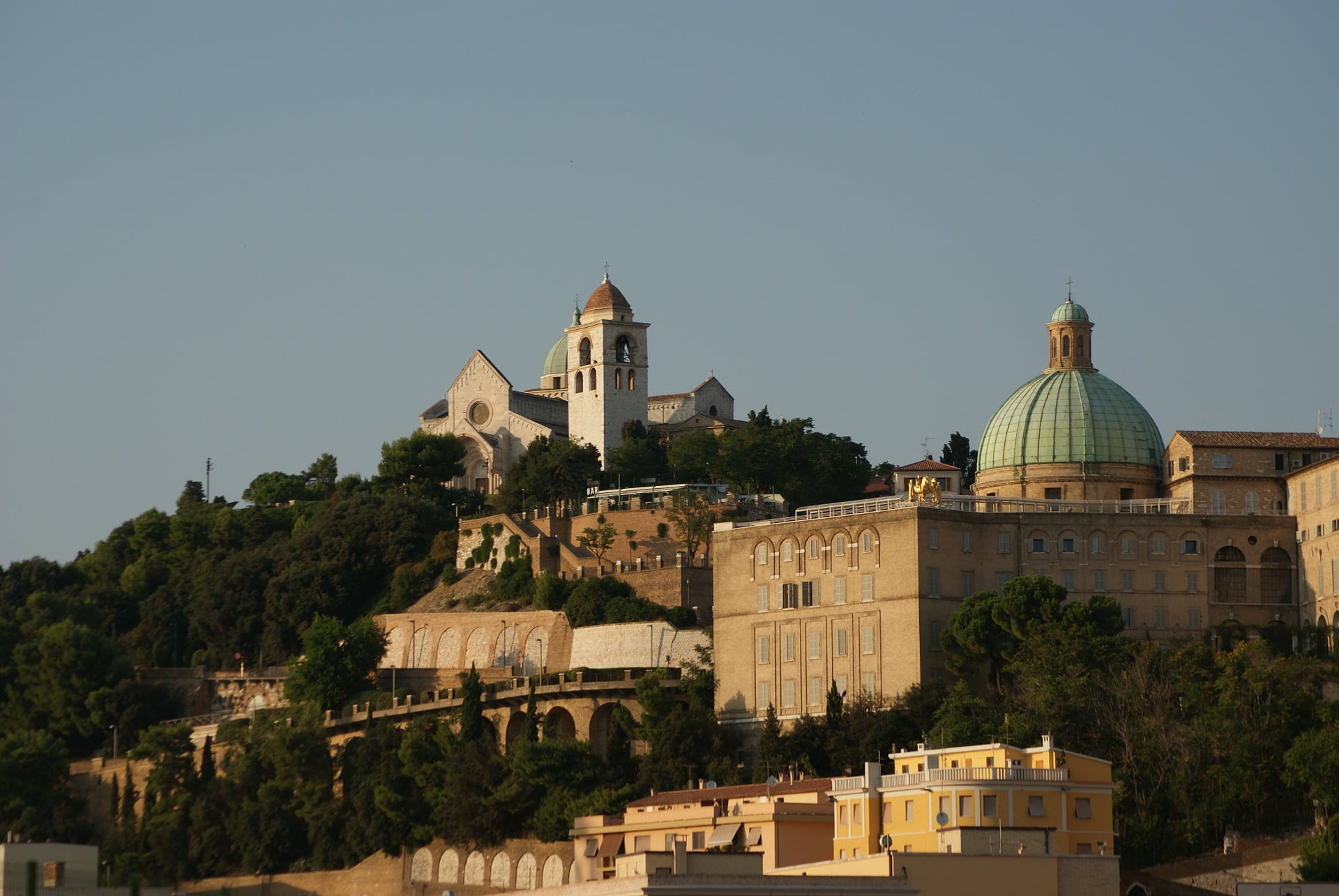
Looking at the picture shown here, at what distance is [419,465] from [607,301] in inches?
473

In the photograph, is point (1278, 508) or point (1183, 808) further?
point (1278, 508)

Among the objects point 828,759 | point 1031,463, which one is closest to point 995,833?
point 828,759

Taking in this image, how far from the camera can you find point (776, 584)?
8856 cm

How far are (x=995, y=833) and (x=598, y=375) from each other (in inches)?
2497

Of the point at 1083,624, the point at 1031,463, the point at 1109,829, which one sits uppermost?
the point at 1031,463

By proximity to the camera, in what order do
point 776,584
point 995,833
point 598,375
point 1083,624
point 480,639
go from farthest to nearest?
point 598,375 < point 480,639 < point 776,584 < point 1083,624 < point 995,833

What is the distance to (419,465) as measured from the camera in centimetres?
12319

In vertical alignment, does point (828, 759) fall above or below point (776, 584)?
below

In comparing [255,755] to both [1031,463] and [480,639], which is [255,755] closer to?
[480,639]

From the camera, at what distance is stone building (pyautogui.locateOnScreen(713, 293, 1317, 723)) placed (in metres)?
85.0

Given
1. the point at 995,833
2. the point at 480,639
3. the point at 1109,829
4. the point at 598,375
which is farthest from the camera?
the point at 598,375

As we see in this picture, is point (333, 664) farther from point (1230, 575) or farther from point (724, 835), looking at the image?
point (1230, 575)

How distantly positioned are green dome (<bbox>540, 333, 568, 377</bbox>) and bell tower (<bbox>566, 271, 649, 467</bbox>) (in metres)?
14.3

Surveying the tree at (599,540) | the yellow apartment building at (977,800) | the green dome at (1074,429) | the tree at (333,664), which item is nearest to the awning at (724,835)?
the yellow apartment building at (977,800)
